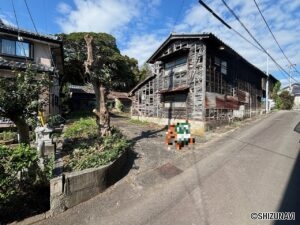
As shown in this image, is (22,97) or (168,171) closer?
(22,97)

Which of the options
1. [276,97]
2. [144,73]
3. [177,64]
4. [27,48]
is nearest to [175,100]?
[177,64]

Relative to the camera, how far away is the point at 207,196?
554cm

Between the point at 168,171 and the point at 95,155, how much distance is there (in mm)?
2615

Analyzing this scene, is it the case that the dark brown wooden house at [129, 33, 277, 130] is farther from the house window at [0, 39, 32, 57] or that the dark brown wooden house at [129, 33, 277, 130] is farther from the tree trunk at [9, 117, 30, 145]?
the tree trunk at [9, 117, 30, 145]

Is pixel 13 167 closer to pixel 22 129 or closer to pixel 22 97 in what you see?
pixel 22 129

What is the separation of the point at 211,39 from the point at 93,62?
9502mm

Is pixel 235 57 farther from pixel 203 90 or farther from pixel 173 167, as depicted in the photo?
pixel 173 167

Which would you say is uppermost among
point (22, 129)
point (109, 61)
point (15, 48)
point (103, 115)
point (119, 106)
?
point (109, 61)

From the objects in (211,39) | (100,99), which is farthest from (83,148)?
(211,39)

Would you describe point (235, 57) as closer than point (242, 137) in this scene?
No

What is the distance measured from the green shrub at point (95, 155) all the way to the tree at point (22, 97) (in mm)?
1696

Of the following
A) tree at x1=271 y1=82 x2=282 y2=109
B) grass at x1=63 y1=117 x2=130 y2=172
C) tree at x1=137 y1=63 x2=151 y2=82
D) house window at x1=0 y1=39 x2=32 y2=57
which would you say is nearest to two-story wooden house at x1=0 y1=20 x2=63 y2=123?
house window at x1=0 y1=39 x2=32 y2=57

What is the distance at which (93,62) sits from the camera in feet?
30.8

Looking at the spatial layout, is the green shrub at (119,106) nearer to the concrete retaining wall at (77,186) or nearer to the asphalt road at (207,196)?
the asphalt road at (207,196)
